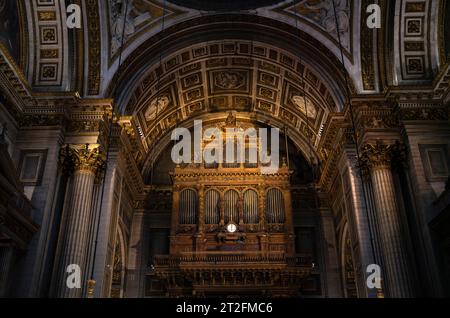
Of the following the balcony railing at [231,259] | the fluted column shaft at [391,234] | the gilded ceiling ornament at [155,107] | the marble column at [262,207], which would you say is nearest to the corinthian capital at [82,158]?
the balcony railing at [231,259]

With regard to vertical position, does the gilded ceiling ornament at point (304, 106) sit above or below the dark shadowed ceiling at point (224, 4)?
below

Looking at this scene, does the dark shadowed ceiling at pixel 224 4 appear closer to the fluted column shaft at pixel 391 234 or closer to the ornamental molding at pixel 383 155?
the ornamental molding at pixel 383 155

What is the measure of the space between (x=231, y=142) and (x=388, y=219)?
854 cm

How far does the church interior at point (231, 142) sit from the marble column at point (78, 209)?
0.16ft

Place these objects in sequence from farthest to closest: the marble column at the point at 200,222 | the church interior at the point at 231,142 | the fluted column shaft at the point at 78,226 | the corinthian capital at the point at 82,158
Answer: the marble column at the point at 200,222, the corinthian capital at the point at 82,158, the church interior at the point at 231,142, the fluted column shaft at the point at 78,226

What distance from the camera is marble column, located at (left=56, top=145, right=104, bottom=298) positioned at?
12.1m

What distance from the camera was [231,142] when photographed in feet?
64.5

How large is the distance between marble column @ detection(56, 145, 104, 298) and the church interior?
0.05 m

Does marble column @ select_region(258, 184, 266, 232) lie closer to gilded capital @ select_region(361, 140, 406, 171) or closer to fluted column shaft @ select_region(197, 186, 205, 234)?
fluted column shaft @ select_region(197, 186, 205, 234)

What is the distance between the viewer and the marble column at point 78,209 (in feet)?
39.7

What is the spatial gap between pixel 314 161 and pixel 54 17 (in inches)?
456

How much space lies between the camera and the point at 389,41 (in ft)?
48.5

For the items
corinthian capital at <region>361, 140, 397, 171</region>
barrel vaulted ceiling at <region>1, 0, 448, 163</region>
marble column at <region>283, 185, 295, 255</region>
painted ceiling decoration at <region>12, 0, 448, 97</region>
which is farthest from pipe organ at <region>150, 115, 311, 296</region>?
painted ceiling decoration at <region>12, 0, 448, 97</region>
